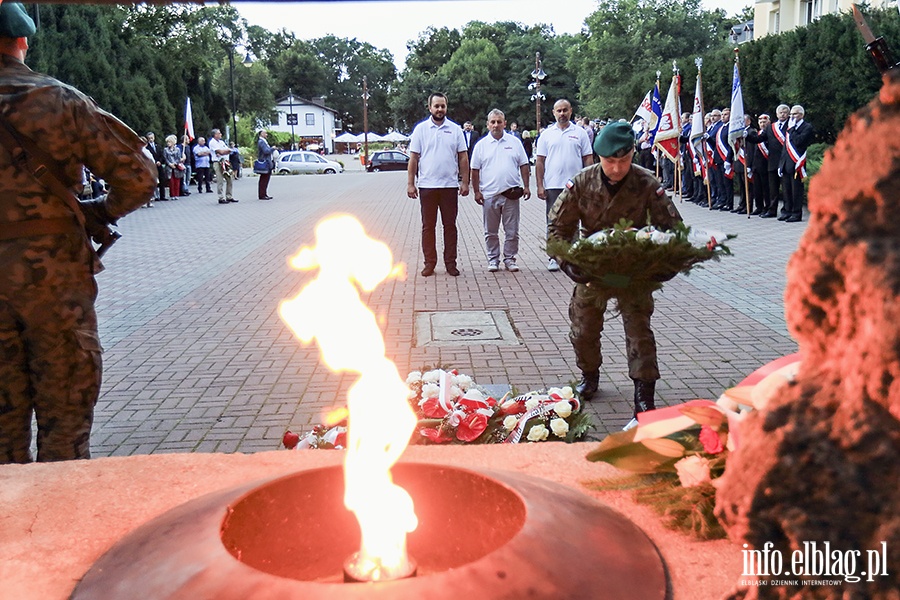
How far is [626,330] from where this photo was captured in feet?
16.3

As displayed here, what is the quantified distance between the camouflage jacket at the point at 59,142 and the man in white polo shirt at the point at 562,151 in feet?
22.9

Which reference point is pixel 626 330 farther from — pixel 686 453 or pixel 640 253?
pixel 686 453

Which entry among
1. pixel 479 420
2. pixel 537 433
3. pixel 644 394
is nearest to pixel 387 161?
pixel 644 394

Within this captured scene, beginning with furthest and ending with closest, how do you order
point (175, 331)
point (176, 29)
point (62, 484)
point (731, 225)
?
1. point (176, 29)
2. point (731, 225)
3. point (175, 331)
4. point (62, 484)

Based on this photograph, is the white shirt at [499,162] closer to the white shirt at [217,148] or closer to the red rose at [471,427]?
the red rose at [471,427]

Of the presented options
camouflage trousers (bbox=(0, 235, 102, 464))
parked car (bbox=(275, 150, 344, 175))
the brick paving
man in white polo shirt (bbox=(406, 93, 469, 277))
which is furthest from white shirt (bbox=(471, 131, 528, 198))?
parked car (bbox=(275, 150, 344, 175))

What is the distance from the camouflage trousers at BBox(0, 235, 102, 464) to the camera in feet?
10.8

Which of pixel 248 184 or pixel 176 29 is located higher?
pixel 176 29

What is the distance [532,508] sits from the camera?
1.82m

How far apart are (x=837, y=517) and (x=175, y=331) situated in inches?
283

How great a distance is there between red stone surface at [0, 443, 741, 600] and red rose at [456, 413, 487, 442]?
122 centimetres

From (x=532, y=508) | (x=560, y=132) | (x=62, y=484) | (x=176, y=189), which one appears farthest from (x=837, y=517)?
(x=176, y=189)

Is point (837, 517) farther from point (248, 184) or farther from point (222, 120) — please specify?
point (222, 120)

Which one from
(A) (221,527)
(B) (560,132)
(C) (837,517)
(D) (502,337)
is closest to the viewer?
(C) (837,517)
